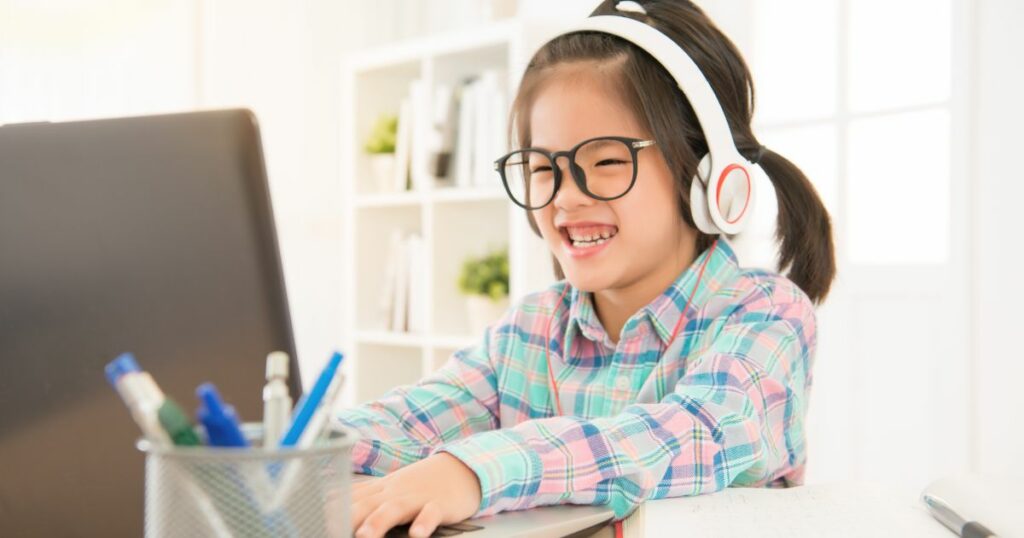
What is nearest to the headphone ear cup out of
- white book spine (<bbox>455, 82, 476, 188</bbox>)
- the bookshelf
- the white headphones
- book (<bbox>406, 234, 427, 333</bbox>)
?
the white headphones

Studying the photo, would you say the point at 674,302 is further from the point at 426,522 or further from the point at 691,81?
the point at 426,522

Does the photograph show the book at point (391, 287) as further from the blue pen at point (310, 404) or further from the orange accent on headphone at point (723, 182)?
the blue pen at point (310, 404)

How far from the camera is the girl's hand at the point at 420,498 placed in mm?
626

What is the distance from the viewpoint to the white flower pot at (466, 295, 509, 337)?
2.83 meters

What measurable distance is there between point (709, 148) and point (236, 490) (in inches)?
30.1

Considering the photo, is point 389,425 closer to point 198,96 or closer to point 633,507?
point 633,507

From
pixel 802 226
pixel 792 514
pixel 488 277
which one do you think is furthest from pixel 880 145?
pixel 792 514

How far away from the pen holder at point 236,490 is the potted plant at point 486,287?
2345 mm

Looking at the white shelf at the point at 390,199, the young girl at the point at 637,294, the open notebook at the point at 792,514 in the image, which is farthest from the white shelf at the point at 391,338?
the open notebook at the point at 792,514

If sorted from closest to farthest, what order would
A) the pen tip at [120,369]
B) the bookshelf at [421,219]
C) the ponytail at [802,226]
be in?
the pen tip at [120,369] → the ponytail at [802,226] → the bookshelf at [421,219]

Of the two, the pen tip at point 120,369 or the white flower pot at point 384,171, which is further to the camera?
the white flower pot at point 384,171

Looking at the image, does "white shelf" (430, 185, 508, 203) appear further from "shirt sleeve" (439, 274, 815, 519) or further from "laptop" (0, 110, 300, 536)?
"laptop" (0, 110, 300, 536)

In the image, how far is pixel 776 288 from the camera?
3.46ft

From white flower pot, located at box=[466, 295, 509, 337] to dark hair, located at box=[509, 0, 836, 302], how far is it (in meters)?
1.59
